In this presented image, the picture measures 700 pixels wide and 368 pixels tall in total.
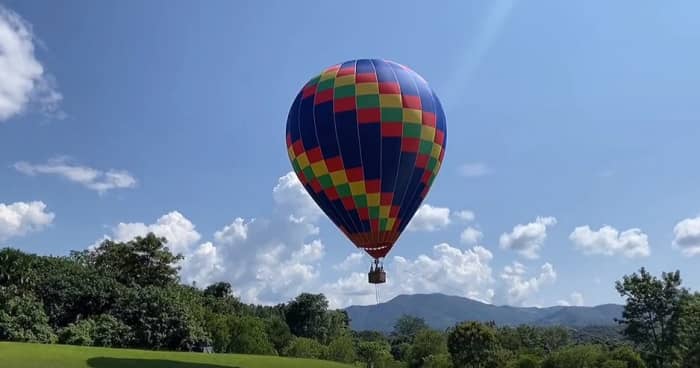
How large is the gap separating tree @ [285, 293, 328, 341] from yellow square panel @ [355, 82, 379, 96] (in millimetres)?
85676

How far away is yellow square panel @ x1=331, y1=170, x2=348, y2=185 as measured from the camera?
28.4 metres

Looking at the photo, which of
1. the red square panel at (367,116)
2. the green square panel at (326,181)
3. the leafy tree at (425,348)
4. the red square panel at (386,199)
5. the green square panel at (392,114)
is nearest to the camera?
the red square panel at (367,116)

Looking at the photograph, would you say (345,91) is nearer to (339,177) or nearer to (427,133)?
(339,177)

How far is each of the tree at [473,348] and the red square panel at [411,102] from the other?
56.0 meters

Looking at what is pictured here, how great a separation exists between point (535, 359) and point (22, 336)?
5324 centimetres

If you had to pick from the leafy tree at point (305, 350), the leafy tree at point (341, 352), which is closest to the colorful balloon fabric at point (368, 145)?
the leafy tree at point (305, 350)

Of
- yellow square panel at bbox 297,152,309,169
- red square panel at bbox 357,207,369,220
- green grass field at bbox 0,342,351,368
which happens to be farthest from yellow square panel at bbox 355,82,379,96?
green grass field at bbox 0,342,351,368

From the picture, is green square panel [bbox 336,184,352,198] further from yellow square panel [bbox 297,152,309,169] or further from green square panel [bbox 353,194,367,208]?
yellow square panel [bbox 297,152,309,169]

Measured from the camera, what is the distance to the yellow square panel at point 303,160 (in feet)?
97.0

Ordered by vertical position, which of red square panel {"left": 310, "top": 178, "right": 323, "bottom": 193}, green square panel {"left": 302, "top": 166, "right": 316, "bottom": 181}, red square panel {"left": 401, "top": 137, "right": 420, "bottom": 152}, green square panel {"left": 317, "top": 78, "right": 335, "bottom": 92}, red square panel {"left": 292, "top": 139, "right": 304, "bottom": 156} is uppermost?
green square panel {"left": 317, "top": 78, "right": 335, "bottom": 92}

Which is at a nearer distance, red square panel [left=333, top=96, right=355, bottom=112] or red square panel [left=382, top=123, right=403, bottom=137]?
red square panel [left=382, top=123, right=403, bottom=137]

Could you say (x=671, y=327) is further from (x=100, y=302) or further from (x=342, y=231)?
(x=100, y=302)

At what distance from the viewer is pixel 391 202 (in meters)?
28.7

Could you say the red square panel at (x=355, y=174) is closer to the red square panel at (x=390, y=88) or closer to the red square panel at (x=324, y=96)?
the red square panel at (x=324, y=96)
